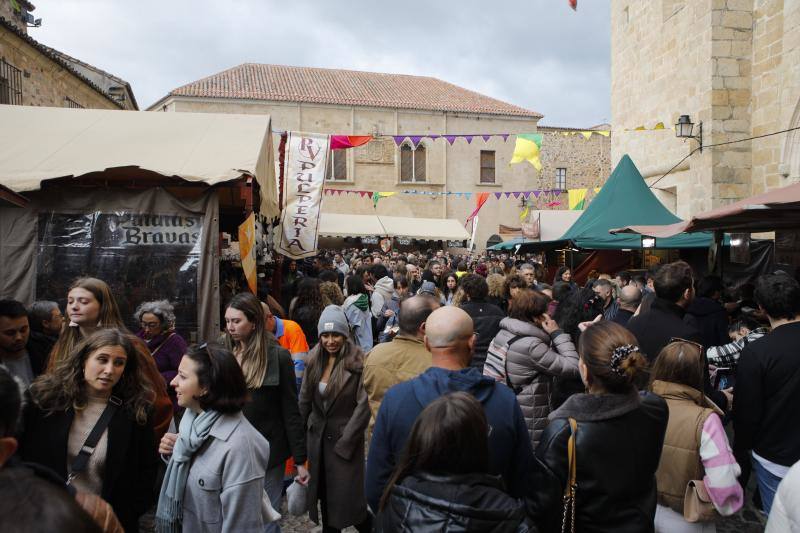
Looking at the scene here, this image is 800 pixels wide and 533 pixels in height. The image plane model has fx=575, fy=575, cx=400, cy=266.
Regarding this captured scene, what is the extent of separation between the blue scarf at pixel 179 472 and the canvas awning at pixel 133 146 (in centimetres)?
339

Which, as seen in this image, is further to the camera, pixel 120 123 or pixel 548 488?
pixel 120 123

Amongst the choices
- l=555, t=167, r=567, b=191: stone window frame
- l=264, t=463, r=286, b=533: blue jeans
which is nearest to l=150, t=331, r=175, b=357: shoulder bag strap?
l=264, t=463, r=286, b=533: blue jeans

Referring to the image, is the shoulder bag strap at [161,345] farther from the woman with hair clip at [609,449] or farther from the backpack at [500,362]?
the woman with hair clip at [609,449]

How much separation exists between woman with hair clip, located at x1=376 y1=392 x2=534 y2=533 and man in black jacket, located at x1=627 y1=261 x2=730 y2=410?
7.70 feet

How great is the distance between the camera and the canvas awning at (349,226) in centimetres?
2700

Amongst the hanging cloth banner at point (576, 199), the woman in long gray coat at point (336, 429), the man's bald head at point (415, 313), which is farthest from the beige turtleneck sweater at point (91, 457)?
the hanging cloth banner at point (576, 199)

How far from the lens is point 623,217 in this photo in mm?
9398

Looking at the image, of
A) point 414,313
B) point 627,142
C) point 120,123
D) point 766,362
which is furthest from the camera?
point 627,142

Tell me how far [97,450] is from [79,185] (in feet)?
13.2

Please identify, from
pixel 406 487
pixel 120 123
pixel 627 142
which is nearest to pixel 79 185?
pixel 120 123

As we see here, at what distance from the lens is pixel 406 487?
1.68 meters

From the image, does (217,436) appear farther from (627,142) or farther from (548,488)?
(627,142)

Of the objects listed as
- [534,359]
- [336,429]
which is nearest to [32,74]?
[336,429]

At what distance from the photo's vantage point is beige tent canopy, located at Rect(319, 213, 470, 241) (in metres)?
27.3
